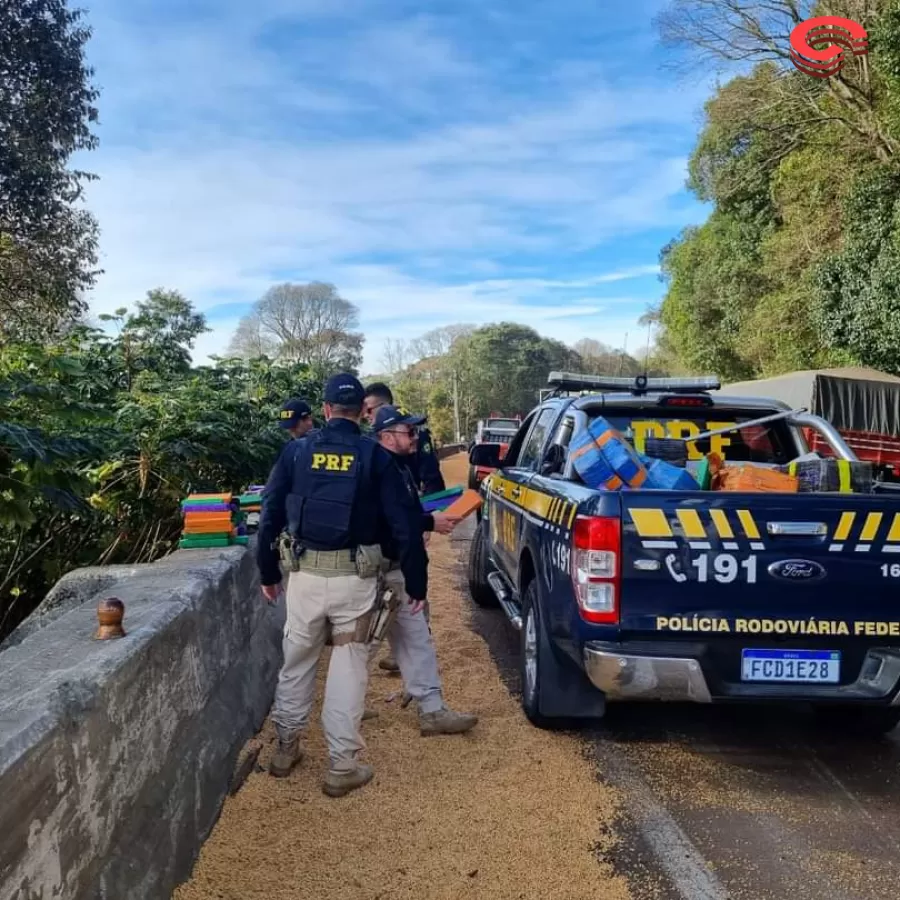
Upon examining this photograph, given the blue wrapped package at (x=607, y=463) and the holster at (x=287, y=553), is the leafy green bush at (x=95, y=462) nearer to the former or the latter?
the holster at (x=287, y=553)

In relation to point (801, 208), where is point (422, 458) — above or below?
below

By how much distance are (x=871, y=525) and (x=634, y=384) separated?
199 cm

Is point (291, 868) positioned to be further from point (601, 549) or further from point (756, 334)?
point (756, 334)

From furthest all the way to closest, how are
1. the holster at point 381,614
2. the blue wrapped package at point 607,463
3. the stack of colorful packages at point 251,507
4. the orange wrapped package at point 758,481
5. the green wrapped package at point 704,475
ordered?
the stack of colorful packages at point 251,507 < the green wrapped package at point 704,475 < the orange wrapped package at point 758,481 < the blue wrapped package at point 607,463 < the holster at point 381,614

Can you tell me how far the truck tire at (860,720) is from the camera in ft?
15.0

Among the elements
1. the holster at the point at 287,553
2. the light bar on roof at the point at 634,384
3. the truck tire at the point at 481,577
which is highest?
the light bar on roof at the point at 634,384

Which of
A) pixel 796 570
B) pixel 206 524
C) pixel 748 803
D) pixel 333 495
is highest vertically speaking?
pixel 333 495

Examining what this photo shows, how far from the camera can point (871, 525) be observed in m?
3.76

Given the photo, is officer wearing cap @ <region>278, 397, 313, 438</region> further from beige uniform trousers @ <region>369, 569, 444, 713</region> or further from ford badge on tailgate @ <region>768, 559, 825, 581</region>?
ford badge on tailgate @ <region>768, 559, 825, 581</region>

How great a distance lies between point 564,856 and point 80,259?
55.4 feet

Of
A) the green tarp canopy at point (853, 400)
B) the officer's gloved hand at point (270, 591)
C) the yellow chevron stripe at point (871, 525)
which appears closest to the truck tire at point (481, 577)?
the officer's gloved hand at point (270, 591)

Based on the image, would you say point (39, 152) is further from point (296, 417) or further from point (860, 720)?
point (860, 720)

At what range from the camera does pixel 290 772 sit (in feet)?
13.1

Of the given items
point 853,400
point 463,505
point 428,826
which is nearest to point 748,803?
point 428,826
